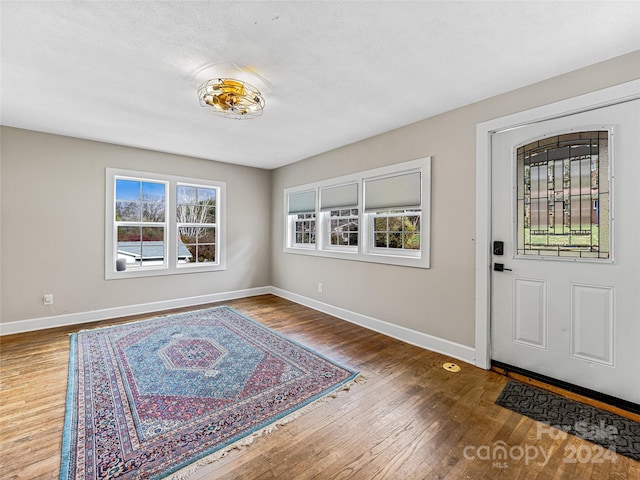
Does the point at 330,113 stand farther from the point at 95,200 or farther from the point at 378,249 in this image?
the point at 95,200

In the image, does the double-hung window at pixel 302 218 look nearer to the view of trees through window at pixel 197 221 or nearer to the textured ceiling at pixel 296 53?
the view of trees through window at pixel 197 221

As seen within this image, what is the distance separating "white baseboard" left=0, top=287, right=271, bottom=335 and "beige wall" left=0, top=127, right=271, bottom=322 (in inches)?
2.6

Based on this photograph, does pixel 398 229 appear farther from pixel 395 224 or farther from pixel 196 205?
pixel 196 205

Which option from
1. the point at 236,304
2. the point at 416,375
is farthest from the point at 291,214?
the point at 416,375

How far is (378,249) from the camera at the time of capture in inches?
154

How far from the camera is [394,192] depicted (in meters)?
3.62

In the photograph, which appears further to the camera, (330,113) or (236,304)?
(236,304)

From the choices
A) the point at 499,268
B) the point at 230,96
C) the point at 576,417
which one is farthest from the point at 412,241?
the point at 230,96

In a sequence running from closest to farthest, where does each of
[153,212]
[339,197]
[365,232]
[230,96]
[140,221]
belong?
[230,96] → [365,232] → [339,197] → [140,221] → [153,212]

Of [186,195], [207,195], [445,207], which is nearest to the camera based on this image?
[445,207]

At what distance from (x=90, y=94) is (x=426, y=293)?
3905 mm

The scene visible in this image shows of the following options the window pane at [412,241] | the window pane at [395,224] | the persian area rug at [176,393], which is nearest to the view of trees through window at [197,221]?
the persian area rug at [176,393]

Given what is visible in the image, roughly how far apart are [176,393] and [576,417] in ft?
9.59

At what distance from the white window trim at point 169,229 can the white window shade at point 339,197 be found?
191cm
